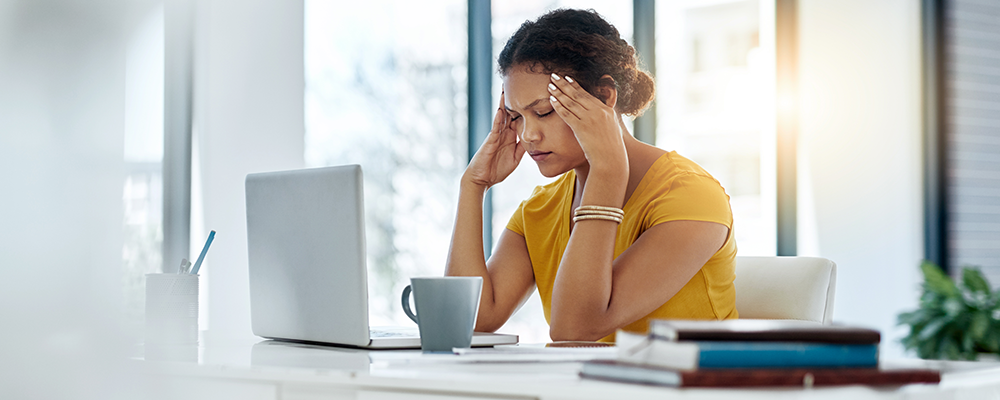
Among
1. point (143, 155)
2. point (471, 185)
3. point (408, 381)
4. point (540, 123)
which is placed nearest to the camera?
point (408, 381)

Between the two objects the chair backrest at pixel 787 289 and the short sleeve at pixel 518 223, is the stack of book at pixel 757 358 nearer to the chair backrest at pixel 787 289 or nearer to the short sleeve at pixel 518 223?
the chair backrest at pixel 787 289

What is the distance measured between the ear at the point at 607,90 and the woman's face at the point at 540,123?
0.11 meters

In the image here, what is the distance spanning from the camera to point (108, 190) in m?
1.95

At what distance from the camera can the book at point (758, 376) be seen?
530 millimetres

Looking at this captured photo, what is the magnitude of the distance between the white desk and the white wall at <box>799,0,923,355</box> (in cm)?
242

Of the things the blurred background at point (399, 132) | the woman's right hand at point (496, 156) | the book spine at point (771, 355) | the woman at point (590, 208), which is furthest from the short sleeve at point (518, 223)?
the book spine at point (771, 355)

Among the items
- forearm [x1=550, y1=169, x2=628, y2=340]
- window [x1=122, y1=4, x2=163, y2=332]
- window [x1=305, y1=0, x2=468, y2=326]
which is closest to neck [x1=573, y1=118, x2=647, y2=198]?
forearm [x1=550, y1=169, x2=628, y2=340]

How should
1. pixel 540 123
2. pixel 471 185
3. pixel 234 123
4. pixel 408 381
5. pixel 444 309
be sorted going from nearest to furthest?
1. pixel 408 381
2. pixel 444 309
3. pixel 540 123
4. pixel 471 185
5. pixel 234 123

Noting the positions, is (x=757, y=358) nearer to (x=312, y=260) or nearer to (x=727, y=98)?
(x=312, y=260)

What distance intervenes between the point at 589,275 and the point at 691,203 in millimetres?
242

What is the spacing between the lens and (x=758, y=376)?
0.53m

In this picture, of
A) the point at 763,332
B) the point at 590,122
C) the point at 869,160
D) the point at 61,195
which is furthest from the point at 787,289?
the point at 869,160

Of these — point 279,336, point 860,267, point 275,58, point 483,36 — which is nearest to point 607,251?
point 279,336

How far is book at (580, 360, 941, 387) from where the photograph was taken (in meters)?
Answer: 0.53
